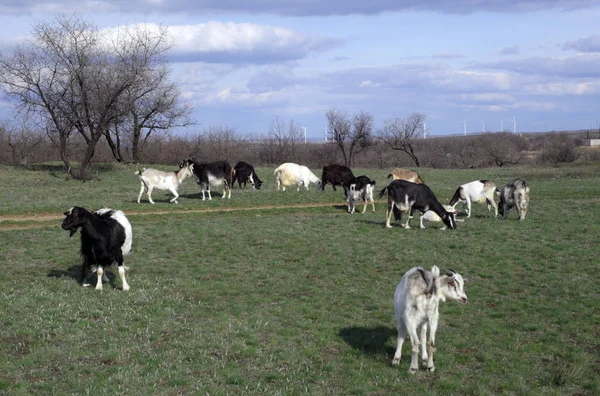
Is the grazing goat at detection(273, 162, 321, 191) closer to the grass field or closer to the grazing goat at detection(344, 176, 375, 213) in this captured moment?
the grazing goat at detection(344, 176, 375, 213)

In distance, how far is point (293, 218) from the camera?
2200cm

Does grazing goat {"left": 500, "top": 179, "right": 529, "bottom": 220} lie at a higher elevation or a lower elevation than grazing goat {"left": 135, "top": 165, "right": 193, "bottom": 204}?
lower

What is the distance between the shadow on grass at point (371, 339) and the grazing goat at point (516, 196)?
39.3 ft

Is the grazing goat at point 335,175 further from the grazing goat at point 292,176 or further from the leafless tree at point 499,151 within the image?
the leafless tree at point 499,151

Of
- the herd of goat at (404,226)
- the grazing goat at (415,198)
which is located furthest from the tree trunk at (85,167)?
the grazing goat at (415,198)

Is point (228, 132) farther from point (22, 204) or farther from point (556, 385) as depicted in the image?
point (556, 385)

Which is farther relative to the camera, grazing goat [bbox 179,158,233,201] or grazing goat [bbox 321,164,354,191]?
grazing goat [bbox 321,164,354,191]

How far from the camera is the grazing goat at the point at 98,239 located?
11.8 meters

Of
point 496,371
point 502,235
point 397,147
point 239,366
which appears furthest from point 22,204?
point 397,147

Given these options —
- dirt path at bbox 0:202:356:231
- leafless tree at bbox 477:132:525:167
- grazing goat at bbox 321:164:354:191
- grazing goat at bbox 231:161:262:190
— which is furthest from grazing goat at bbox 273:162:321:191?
leafless tree at bbox 477:132:525:167

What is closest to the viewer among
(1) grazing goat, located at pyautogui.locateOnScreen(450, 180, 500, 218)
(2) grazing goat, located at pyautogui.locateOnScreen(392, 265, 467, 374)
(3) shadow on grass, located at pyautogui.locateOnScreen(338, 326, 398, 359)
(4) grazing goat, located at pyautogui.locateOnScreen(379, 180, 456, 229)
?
(2) grazing goat, located at pyautogui.locateOnScreen(392, 265, 467, 374)

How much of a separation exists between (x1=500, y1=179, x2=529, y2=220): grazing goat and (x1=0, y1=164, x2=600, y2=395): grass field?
0.46m

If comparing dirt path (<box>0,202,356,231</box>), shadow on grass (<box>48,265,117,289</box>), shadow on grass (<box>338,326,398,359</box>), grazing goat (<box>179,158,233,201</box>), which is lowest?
shadow on grass (<box>338,326,398,359</box>)

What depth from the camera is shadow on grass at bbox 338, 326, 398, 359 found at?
29.7 feet
